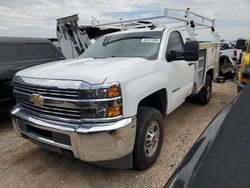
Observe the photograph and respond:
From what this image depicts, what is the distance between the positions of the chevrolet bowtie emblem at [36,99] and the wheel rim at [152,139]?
1.34m

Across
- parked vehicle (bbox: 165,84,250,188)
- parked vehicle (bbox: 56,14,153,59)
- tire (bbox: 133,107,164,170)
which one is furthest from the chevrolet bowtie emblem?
parked vehicle (bbox: 56,14,153,59)

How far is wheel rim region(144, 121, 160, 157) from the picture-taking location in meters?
3.26

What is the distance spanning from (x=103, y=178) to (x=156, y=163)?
29.9 inches

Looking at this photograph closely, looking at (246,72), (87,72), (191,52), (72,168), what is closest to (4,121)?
Result: (72,168)

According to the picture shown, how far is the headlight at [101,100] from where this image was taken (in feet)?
8.51

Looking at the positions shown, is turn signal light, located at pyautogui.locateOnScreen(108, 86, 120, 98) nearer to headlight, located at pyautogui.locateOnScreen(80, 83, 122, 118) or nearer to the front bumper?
headlight, located at pyautogui.locateOnScreen(80, 83, 122, 118)

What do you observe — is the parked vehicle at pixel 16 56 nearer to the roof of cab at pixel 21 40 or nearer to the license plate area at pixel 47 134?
the roof of cab at pixel 21 40

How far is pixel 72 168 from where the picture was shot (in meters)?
3.46

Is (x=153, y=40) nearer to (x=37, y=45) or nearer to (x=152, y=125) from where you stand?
(x=152, y=125)

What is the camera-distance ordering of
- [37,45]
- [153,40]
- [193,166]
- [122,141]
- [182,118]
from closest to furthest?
[193,166] < [122,141] < [153,40] < [182,118] < [37,45]

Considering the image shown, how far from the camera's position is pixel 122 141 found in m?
2.69

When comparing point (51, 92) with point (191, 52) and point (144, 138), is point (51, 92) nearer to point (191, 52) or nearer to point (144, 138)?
point (144, 138)

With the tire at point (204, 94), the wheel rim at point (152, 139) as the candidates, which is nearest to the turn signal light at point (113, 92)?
the wheel rim at point (152, 139)

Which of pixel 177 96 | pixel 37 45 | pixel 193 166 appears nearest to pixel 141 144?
pixel 177 96
